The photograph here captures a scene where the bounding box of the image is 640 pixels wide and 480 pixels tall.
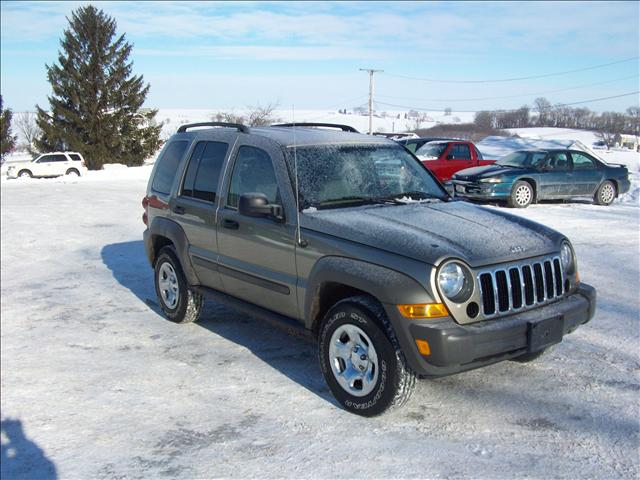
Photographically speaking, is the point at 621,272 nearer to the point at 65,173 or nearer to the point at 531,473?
the point at 531,473

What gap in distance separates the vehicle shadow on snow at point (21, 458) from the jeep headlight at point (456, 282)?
2588 millimetres

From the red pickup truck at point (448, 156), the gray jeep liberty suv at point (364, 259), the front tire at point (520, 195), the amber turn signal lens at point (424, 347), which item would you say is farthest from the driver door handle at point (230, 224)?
the red pickup truck at point (448, 156)

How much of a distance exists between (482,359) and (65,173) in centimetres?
3333

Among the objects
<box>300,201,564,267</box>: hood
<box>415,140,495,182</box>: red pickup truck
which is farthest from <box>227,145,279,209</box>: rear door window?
<box>415,140,495,182</box>: red pickup truck

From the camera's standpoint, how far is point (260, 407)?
4.39m

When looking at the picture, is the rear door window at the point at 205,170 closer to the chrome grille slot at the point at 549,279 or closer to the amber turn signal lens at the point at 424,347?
the amber turn signal lens at the point at 424,347

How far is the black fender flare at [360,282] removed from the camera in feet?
12.5

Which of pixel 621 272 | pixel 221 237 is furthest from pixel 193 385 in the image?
pixel 621 272

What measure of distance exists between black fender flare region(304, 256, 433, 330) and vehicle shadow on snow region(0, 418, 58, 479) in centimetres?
194

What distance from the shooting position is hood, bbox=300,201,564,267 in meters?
3.96

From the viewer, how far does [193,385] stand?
4840 millimetres

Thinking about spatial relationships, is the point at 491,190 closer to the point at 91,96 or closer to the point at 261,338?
the point at 261,338

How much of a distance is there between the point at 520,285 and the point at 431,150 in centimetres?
1475

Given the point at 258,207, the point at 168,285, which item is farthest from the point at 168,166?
the point at 258,207
